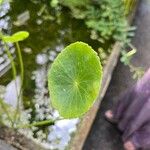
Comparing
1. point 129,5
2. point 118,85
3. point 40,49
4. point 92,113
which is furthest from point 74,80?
point 129,5

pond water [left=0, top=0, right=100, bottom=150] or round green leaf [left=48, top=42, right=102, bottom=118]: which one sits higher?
round green leaf [left=48, top=42, right=102, bottom=118]

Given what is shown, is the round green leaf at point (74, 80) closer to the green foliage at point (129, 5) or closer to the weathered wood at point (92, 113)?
the weathered wood at point (92, 113)

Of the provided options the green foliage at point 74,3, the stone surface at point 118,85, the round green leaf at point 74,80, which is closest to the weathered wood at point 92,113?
the stone surface at point 118,85

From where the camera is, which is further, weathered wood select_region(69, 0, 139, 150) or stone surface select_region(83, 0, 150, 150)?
stone surface select_region(83, 0, 150, 150)

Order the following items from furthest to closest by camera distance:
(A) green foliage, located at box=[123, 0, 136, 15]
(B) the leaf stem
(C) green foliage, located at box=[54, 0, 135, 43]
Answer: (A) green foliage, located at box=[123, 0, 136, 15], (C) green foliage, located at box=[54, 0, 135, 43], (B) the leaf stem

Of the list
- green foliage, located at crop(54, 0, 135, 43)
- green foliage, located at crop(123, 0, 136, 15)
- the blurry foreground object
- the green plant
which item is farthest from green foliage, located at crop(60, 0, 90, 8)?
the green plant

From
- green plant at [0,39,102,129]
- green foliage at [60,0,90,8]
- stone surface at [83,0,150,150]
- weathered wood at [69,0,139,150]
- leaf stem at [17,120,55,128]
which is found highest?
green plant at [0,39,102,129]

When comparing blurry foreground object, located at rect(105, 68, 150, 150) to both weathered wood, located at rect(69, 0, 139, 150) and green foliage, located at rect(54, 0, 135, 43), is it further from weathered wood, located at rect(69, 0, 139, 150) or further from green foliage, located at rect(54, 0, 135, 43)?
green foliage, located at rect(54, 0, 135, 43)
